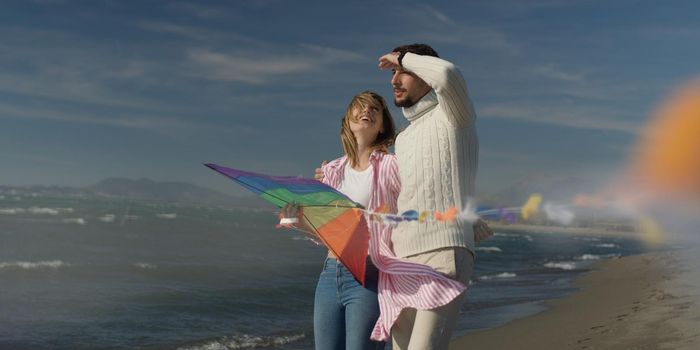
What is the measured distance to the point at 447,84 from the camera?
282 centimetres

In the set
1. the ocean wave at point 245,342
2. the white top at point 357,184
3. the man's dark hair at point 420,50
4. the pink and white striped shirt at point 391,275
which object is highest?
the man's dark hair at point 420,50

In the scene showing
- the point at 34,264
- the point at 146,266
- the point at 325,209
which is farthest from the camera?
the point at 146,266

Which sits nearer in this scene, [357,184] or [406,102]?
[406,102]

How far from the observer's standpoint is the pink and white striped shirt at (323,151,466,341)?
2.91 meters

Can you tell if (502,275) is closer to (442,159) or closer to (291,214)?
(291,214)

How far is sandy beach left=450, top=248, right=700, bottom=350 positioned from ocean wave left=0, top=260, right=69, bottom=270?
652 inches

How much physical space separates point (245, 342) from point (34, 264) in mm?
15763

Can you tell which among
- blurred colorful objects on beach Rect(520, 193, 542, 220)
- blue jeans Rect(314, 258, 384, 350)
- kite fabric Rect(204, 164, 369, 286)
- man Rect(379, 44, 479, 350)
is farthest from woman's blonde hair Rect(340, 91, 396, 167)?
blurred colorful objects on beach Rect(520, 193, 542, 220)

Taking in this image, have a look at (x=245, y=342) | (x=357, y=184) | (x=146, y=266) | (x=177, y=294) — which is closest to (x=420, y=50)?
(x=357, y=184)

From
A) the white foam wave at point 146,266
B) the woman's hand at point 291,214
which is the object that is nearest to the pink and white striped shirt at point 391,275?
the woman's hand at point 291,214

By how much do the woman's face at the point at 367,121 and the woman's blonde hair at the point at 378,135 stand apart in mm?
13

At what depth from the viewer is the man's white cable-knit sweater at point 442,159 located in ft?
9.37

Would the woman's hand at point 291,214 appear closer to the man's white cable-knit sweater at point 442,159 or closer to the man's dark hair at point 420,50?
the man's white cable-knit sweater at point 442,159

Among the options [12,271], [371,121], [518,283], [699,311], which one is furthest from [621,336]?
[12,271]
